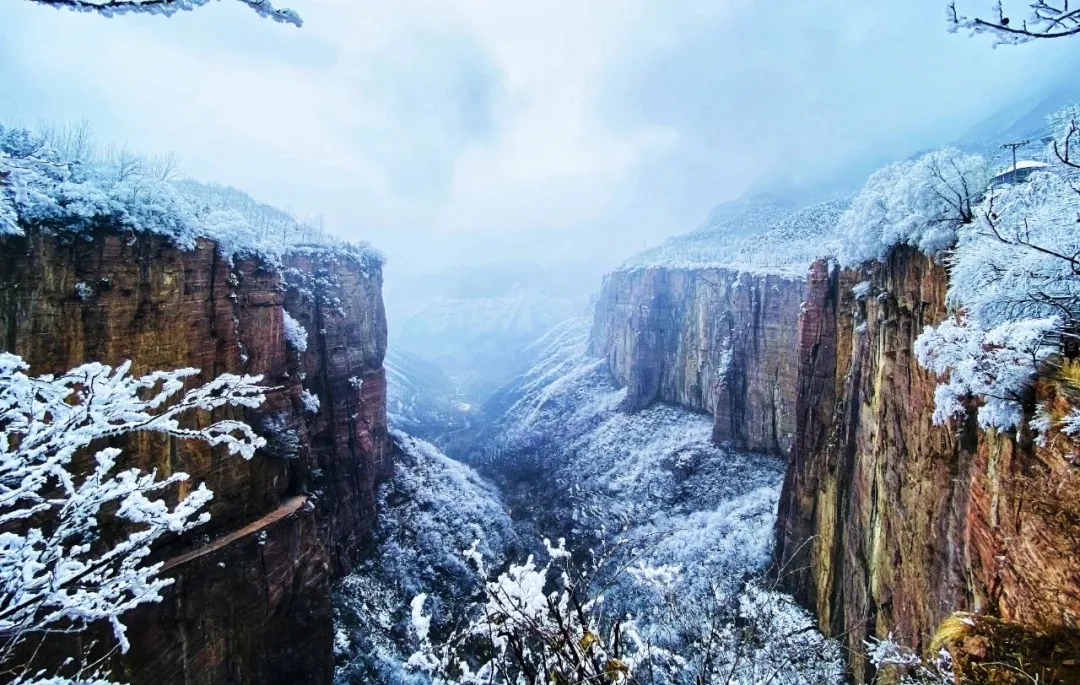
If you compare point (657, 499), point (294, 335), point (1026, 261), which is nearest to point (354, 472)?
point (294, 335)

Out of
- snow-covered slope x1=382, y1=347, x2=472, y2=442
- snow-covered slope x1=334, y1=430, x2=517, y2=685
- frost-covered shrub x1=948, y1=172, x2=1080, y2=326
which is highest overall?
frost-covered shrub x1=948, y1=172, x2=1080, y2=326

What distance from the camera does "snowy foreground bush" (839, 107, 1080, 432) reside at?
18.3 feet

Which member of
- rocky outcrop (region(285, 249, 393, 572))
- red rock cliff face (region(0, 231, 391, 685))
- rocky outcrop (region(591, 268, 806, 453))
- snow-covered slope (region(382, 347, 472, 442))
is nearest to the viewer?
red rock cliff face (region(0, 231, 391, 685))

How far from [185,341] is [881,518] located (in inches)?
692

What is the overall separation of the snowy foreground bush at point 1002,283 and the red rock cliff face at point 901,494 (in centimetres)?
61

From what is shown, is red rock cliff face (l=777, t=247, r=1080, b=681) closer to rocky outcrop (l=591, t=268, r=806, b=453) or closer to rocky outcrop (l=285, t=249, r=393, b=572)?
rocky outcrop (l=591, t=268, r=806, b=453)

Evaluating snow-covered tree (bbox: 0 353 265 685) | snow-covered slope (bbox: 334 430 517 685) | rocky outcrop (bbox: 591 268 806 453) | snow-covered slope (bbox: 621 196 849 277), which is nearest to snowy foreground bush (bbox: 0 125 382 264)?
snow-covered tree (bbox: 0 353 265 685)

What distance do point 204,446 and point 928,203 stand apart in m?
17.6

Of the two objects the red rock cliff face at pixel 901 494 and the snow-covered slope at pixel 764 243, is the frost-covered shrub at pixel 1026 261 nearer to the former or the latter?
the red rock cliff face at pixel 901 494

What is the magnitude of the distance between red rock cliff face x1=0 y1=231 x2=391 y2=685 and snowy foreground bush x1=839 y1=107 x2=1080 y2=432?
15.4 m

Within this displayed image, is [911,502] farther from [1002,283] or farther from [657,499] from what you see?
[657,499]

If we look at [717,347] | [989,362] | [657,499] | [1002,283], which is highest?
[1002,283]

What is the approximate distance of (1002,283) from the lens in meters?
6.36

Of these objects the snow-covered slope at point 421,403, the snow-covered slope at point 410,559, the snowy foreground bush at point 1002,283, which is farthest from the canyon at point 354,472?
the snow-covered slope at point 421,403
